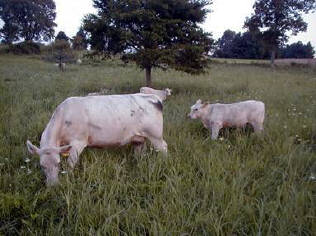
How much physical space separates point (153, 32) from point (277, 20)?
32121mm

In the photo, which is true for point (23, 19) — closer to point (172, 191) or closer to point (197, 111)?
point (197, 111)

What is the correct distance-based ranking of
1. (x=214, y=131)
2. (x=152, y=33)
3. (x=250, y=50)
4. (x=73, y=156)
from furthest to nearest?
1. (x=250, y=50)
2. (x=152, y=33)
3. (x=214, y=131)
4. (x=73, y=156)

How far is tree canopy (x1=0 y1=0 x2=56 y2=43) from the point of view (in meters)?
52.1

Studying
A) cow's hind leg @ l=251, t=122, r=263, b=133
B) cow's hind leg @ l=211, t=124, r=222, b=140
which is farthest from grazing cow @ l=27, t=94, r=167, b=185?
cow's hind leg @ l=251, t=122, r=263, b=133

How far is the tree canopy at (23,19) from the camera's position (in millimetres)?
52125

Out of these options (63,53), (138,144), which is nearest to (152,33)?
(138,144)

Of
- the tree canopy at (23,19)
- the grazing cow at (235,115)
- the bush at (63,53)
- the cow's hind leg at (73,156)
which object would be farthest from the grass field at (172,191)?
the tree canopy at (23,19)

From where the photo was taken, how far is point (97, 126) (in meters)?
4.48

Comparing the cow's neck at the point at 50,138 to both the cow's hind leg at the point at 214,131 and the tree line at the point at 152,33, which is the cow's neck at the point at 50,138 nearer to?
the cow's hind leg at the point at 214,131

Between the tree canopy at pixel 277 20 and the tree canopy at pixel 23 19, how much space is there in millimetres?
37295

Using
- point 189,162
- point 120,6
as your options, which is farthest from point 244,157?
point 120,6

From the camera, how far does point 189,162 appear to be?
178 inches

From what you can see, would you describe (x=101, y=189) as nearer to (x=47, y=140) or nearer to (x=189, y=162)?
(x=47, y=140)

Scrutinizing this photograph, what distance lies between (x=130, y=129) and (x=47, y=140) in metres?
1.26
